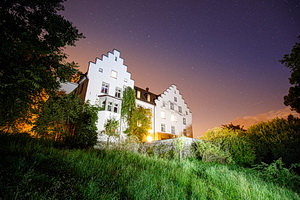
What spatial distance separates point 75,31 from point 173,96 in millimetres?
21250

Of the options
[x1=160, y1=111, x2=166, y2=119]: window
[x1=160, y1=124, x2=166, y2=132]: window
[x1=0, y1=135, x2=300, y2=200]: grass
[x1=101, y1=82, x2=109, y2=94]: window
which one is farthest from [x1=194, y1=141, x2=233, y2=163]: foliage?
[x1=160, y1=111, x2=166, y2=119]: window

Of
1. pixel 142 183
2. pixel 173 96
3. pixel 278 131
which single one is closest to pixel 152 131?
pixel 173 96

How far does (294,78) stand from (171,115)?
16.0 metres

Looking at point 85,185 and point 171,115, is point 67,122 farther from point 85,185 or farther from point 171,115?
point 171,115

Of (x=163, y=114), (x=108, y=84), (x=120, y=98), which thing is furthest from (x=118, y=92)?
(x=163, y=114)

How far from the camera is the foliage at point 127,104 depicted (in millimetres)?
18469

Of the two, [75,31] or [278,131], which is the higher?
[75,31]

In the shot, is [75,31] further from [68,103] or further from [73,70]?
[68,103]

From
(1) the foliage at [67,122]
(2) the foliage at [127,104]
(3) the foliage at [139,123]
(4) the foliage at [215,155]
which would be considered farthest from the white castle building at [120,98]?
(4) the foliage at [215,155]

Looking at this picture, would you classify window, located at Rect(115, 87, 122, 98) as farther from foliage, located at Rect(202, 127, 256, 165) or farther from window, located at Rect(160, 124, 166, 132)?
foliage, located at Rect(202, 127, 256, 165)

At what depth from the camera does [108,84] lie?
62.0 feet

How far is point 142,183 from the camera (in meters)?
3.94

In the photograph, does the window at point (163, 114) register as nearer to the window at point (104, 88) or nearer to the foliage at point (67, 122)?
the window at point (104, 88)

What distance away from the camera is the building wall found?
23106 mm
